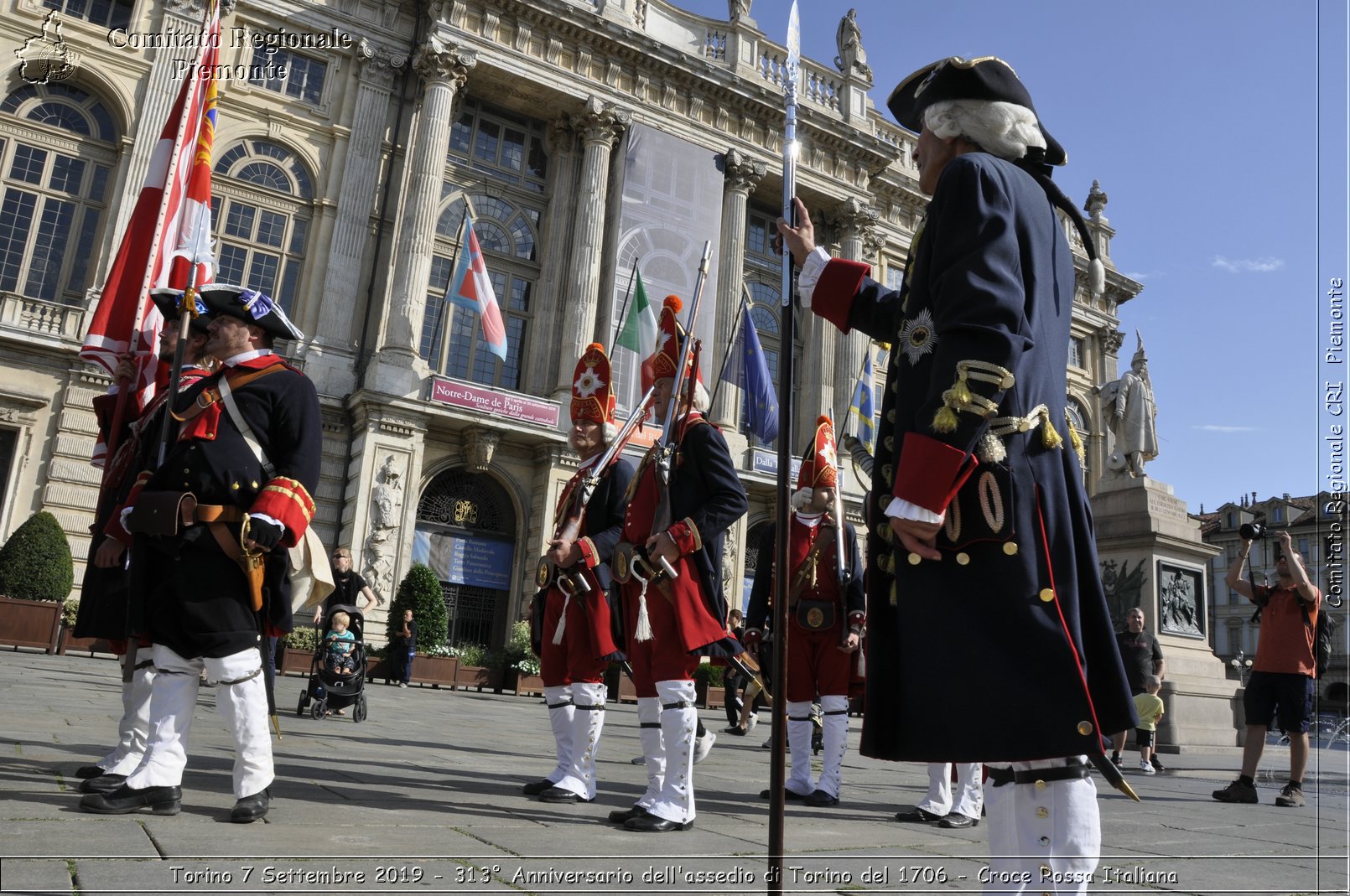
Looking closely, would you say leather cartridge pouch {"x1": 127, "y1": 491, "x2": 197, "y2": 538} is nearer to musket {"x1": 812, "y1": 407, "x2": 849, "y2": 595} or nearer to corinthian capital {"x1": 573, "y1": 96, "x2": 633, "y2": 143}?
musket {"x1": 812, "y1": 407, "x2": 849, "y2": 595}

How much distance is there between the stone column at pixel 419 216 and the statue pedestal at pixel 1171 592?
1443 cm

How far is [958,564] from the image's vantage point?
219 centimetres

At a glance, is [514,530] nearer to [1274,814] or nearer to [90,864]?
[1274,814]

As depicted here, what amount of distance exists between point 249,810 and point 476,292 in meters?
16.5

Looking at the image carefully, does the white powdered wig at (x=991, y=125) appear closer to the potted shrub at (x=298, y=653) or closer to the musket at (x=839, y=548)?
the musket at (x=839, y=548)

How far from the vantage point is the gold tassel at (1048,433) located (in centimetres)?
230

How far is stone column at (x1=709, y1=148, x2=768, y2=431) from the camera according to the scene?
24.9 metres

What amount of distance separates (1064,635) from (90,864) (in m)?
2.50

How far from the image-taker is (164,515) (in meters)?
3.57

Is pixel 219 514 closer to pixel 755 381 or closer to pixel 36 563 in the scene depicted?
pixel 36 563

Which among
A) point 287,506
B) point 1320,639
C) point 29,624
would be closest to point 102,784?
point 287,506

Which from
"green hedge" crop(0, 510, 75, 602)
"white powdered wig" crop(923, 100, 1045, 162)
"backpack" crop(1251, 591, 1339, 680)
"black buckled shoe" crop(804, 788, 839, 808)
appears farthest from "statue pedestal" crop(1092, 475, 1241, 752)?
"green hedge" crop(0, 510, 75, 602)

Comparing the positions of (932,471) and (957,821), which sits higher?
(932,471)

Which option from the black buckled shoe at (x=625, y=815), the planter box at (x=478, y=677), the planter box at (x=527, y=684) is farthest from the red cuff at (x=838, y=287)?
the planter box at (x=478, y=677)
